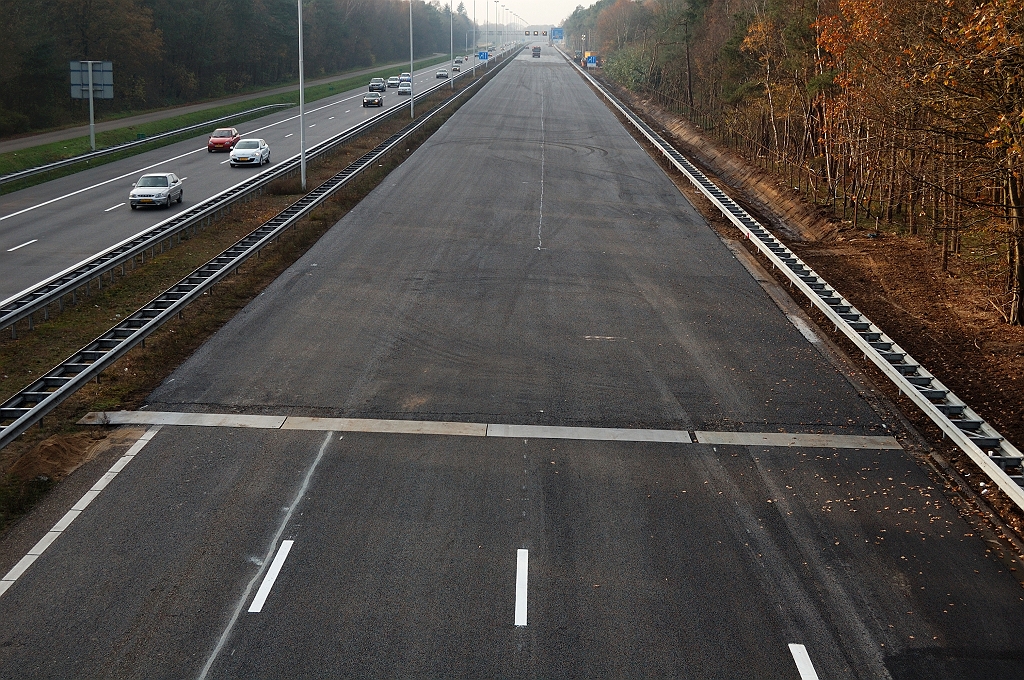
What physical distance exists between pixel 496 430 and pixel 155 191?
25404 millimetres

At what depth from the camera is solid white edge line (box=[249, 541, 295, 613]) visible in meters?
10.0

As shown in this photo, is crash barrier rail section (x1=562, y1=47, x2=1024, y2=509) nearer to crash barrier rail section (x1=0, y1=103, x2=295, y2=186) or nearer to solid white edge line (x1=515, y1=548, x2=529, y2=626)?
solid white edge line (x1=515, y1=548, x2=529, y2=626)

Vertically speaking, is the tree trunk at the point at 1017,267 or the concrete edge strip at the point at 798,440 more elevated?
the tree trunk at the point at 1017,267

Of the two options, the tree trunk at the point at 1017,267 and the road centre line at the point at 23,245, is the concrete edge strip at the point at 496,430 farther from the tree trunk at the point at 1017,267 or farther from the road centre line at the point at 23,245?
the road centre line at the point at 23,245

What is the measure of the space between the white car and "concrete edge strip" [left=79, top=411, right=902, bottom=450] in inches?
1370

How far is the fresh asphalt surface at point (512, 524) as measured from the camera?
30.8 ft

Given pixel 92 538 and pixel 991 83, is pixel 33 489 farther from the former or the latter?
pixel 991 83

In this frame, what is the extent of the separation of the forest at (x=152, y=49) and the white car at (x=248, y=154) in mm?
18184

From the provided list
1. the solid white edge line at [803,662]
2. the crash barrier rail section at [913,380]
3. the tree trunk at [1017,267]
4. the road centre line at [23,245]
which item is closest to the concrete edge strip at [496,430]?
the crash barrier rail section at [913,380]

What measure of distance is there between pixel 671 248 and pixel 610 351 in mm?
10427

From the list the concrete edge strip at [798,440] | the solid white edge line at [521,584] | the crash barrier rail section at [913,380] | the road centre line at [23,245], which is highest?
the road centre line at [23,245]

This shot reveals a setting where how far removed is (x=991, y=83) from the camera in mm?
17656

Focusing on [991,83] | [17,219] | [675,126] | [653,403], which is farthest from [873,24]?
[675,126]

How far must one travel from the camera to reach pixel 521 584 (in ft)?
34.6
